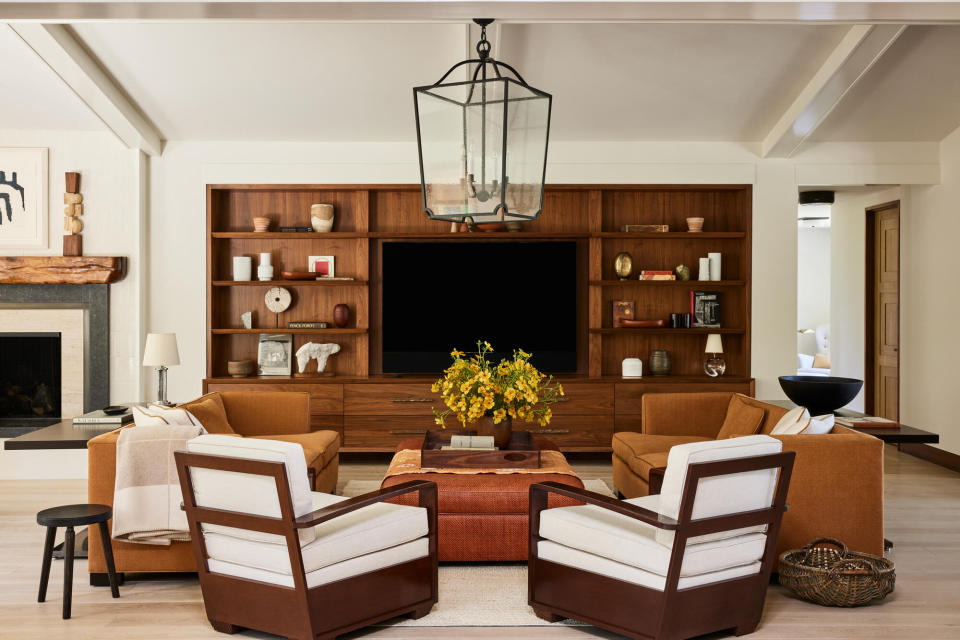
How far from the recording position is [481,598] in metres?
3.46

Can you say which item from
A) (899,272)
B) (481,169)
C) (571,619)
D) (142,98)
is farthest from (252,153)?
(899,272)

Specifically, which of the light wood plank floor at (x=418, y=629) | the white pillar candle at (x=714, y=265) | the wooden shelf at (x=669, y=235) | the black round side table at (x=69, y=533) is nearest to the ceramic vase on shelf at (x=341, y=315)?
the wooden shelf at (x=669, y=235)

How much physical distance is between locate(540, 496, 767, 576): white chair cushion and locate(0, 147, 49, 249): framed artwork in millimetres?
4977

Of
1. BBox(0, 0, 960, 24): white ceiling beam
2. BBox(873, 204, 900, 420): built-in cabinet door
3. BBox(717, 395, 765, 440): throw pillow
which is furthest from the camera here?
BBox(873, 204, 900, 420): built-in cabinet door

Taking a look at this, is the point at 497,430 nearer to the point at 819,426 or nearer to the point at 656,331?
the point at 819,426

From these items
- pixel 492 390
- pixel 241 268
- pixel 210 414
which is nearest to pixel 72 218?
pixel 241 268

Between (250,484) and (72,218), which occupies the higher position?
(72,218)

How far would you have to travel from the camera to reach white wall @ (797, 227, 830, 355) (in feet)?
40.8

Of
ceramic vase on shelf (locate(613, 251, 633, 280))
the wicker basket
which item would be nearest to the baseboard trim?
ceramic vase on shelf (locate(613, 251, 633, 280))

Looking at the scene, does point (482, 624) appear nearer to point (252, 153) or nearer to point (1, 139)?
point (252, 153)

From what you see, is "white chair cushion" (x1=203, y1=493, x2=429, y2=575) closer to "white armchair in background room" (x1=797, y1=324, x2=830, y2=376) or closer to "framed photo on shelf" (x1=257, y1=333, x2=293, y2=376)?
"framed photo on shelf" (x1=257, y1=333, x2=293, y2=376)

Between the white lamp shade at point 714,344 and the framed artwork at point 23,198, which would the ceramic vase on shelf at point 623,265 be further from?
the framed artwork at point 23,198

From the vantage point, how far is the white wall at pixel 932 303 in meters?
6.23

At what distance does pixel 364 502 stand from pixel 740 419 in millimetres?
2634
